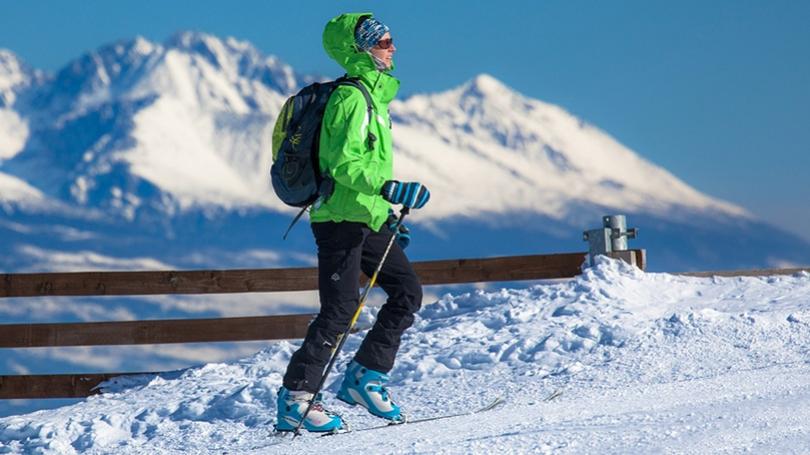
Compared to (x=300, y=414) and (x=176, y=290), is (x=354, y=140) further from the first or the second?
(x=176, y=290)

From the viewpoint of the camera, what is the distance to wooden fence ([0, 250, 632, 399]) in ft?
27.3

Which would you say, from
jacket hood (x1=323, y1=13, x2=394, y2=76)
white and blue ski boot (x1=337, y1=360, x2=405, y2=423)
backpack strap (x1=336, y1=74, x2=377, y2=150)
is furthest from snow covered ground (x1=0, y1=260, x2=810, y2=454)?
jacket hood (x1=323, y1=13, x2=394, y2=76)

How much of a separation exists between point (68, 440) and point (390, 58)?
12.6 feet

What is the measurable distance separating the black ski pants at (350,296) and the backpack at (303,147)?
202mm

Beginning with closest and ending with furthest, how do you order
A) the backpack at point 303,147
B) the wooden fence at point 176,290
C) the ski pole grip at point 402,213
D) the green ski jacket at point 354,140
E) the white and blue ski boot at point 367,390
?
the green ski jacket at point 354,140 < the backpack at point 303,147 < the ski pole grip at point 402,213 < the white and blue ski boot at point 367,390 < the wooden fence at point 176,290

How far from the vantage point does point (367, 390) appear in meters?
5.07

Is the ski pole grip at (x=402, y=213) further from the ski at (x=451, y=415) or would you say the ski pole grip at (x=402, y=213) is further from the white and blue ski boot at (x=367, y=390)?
the ski at (x=451, y=415)

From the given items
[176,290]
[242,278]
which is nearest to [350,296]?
[242,278]

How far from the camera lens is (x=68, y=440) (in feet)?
22.3

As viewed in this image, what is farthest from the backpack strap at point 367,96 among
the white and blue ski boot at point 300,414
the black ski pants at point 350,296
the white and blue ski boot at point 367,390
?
the white and blue ski boot at point 300,414

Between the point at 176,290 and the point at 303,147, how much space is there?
171 inches

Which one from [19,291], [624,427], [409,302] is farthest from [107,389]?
[624,427]

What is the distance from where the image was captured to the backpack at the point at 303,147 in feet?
15.3

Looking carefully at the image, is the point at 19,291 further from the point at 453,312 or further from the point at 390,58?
the point at 390,58
